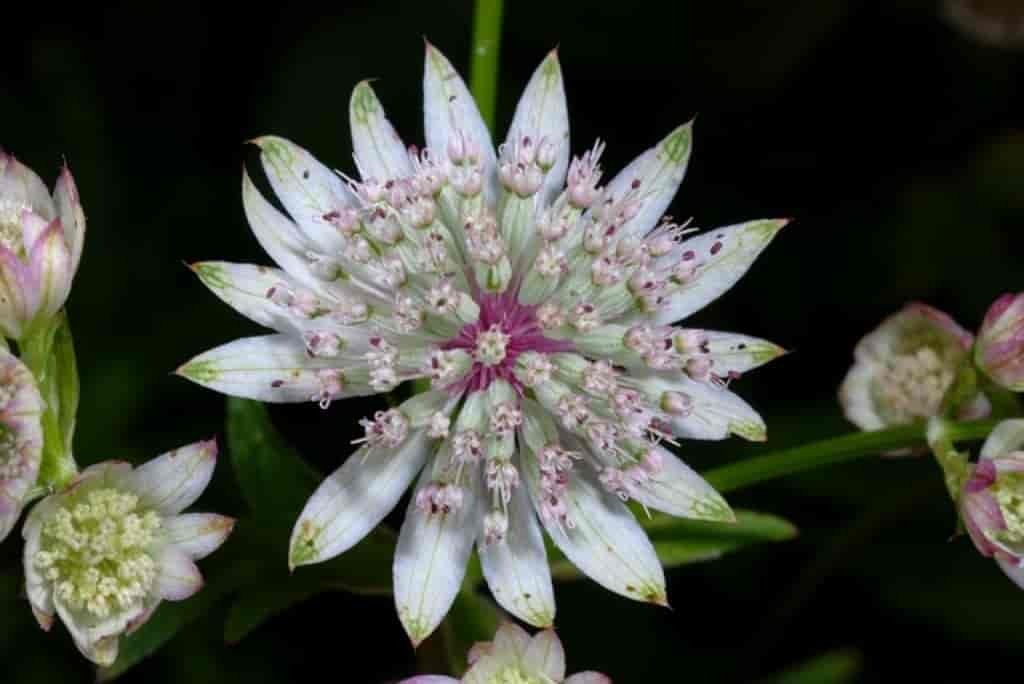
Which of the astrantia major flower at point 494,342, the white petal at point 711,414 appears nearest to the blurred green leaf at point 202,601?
the astrantia major flower at point 494,342

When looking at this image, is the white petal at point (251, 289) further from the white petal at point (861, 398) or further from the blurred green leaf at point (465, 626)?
the white petal at point (861, 398)

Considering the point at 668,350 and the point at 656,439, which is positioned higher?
the point at 668,350

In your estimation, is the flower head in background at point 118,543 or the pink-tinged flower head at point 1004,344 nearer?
the flower head in background at point 118,543

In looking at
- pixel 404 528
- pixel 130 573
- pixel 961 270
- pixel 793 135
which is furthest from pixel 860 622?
pixel 130 573

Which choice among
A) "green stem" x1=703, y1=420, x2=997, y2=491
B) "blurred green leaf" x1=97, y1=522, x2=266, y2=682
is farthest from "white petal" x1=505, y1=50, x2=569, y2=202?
"blurred green leaf" x1=97, y1=522, x2=266, y2=682

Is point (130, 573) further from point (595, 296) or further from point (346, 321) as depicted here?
point (595, 296)
